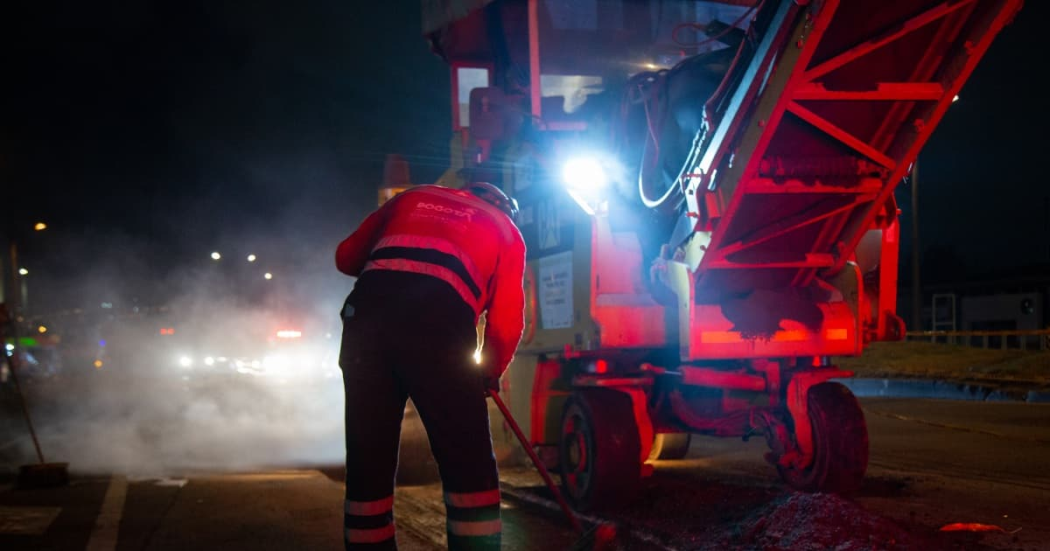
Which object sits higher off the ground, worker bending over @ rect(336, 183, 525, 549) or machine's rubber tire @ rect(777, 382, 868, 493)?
A: worker bending over @ rect(336, 183, 525, 549)

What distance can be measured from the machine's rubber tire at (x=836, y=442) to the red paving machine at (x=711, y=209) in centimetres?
1

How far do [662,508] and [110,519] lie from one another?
373 centimetres

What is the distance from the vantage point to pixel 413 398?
3.14m

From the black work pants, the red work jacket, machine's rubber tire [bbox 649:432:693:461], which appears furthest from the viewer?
machine's rubber tire [bbox 649:432:693:461]

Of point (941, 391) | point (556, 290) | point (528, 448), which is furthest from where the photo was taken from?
point (941, 391)

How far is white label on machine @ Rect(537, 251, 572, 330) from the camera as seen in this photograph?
21.0ft

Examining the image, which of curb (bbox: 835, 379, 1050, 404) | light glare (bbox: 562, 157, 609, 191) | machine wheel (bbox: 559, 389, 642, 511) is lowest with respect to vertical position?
curb (bbox: 835, 379, 1050, 404)

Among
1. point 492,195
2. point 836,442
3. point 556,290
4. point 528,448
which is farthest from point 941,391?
point 492,195

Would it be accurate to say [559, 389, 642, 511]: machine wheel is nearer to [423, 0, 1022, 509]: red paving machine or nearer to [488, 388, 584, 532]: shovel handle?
[423, 0, 1022, 509]: red paving machine

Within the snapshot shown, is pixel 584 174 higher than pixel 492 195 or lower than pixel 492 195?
higher

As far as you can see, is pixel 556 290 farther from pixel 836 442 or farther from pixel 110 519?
pixel 110 519

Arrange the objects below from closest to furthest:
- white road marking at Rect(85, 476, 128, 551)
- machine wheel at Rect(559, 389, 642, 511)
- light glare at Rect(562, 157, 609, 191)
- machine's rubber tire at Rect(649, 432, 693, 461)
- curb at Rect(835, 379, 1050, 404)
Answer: white road marking at Rect(85, 476, 128, 551)
machine wheel at Rect(559, 389, 642, 511)
light glare at Rect(562, 157, 609, 191)
machine's rubber tire at Rect(649, 432, 693, 461)
curb at Rect(835, 379, 1050, 404)

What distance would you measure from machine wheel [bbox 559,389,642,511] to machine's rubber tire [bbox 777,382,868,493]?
1114 mm

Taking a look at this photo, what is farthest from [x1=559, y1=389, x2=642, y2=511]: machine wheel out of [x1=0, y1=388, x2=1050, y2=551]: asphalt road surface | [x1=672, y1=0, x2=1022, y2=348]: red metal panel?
[x1=672, y1=0, x2=1022, y2=348]: red metal panel
